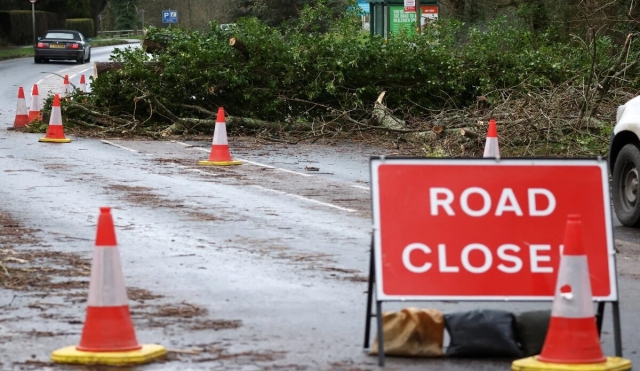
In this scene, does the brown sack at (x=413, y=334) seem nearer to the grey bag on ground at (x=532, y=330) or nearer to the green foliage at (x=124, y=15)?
the grey bag on ground at (x=532, y=330)

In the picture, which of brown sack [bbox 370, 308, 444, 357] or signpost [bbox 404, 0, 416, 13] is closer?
brown sack [bbox 370, 308, 444, 357]

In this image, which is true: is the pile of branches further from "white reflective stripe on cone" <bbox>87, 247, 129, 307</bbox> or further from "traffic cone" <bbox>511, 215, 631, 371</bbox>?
"traffic cone" <bbox>511, 215, 631, 371</bbox>

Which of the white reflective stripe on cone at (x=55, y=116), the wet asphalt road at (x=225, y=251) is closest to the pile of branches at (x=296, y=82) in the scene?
the white reflective stripe on cone at (x=55, y=116)

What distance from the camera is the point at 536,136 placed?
1748 centimetres

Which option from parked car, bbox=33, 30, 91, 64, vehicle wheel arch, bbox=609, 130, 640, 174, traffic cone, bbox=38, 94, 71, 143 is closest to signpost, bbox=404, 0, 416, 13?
traffic cone, bbox=38, 94, 71, 143

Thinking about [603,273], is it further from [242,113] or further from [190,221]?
[242,113]

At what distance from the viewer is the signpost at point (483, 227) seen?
596 centimetres

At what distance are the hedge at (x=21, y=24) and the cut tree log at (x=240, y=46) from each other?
2108 inches

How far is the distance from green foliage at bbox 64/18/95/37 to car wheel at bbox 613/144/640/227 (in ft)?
258

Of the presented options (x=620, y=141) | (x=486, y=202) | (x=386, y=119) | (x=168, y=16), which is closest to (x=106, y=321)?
(x=486, y=202)

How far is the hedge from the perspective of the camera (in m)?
72.6

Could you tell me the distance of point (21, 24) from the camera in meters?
74.7

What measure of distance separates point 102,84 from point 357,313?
49.6 feet

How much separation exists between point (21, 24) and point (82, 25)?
606 inches
